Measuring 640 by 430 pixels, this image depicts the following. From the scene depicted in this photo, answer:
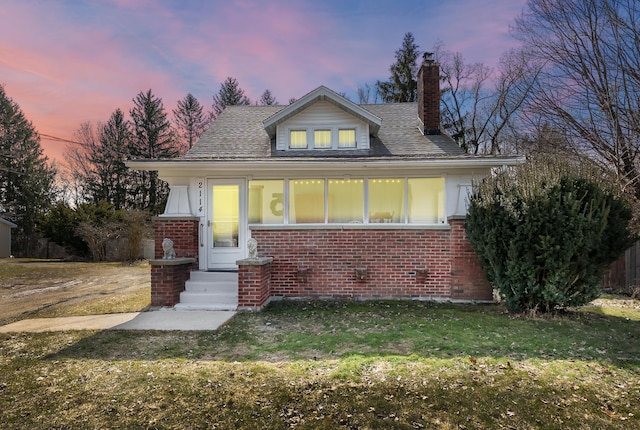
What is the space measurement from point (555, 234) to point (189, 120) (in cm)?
2968

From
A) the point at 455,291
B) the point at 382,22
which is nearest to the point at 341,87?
the point at 382,22

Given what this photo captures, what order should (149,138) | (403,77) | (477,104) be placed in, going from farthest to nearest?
(149,138) → (403,77) → (477,104)

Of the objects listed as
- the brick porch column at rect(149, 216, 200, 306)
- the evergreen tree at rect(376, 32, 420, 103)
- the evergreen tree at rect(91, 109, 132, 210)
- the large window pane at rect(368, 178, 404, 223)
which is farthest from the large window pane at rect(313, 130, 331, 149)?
the evergreen tree at rect(91, 109, 132, 210)

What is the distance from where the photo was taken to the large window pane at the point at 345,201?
793 cm

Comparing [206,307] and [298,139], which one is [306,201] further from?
[206,307]

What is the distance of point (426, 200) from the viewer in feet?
25.8

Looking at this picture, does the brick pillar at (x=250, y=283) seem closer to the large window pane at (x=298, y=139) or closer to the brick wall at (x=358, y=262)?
the brick wall at (x=358, y=262)

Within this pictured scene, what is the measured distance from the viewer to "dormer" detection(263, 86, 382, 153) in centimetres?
919

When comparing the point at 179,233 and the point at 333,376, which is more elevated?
the point at 179,233

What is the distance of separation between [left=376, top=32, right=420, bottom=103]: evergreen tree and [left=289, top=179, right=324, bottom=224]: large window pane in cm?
1830

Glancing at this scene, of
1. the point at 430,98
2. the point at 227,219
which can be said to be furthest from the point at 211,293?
the point at 430,98

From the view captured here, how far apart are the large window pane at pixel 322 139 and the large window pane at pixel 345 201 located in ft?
5.68

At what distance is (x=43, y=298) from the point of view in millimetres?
8250

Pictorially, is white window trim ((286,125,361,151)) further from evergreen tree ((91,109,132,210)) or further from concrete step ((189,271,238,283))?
evergreen tree ((91,109,132,210))
